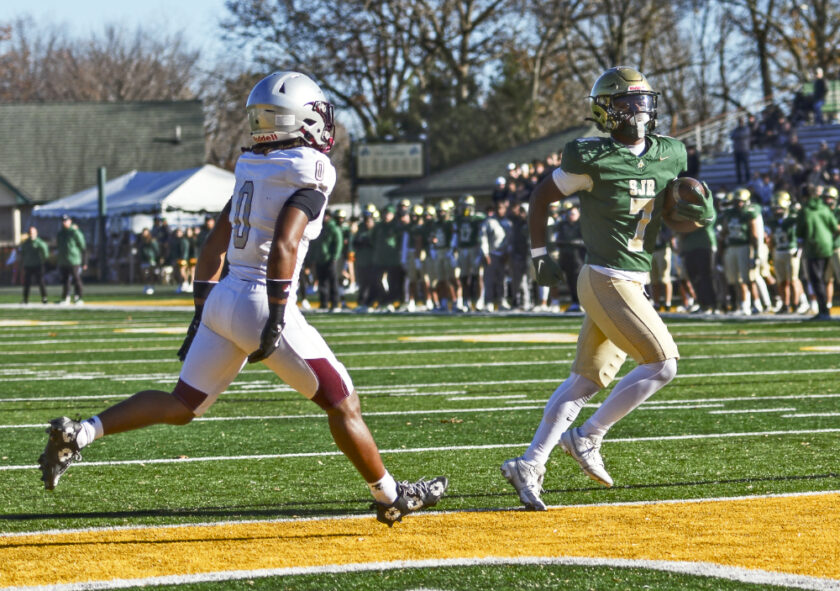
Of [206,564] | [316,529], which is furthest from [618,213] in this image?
[206,564]

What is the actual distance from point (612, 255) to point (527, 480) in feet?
3.36

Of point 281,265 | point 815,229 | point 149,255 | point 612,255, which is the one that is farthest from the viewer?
point 149,255

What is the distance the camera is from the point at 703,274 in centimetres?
2194

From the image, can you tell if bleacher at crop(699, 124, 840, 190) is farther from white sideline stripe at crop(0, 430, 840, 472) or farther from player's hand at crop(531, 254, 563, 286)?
player's hand at crop(531, 254, 563, 286)

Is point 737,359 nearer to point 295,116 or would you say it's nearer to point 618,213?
point 618,213

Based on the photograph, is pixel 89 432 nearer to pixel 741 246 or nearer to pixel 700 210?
pixel 700 210

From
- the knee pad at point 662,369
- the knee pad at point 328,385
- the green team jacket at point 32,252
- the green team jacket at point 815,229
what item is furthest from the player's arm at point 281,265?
the green team jacket at point 32,252

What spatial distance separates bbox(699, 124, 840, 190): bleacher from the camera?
33.7m

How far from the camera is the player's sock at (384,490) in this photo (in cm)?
556

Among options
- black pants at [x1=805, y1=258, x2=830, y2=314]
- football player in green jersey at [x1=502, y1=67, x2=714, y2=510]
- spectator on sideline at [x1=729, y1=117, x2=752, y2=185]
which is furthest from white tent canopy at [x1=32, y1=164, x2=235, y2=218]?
football player in green jersey at [x1=502, y1=67, x2=714, y2=510]

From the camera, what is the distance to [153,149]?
2429 inches

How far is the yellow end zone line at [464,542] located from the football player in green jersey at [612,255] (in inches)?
16.3

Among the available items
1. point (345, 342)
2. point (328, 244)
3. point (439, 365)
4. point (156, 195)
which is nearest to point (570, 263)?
point (328, 244)

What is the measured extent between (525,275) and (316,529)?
1904cm
